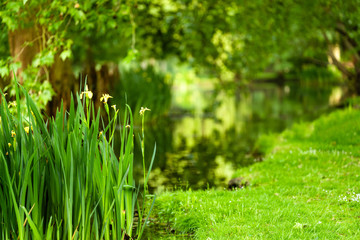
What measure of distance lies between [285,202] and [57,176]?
3.43 meters

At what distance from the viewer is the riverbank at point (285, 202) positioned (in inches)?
228

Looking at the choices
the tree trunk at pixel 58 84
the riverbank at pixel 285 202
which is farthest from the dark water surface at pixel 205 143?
the tree trunk at pixel 58 84

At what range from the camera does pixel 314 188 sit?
25.5 feet

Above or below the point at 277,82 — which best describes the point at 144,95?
above

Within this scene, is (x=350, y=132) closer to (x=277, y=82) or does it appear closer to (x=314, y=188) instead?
(x=314, y=188)

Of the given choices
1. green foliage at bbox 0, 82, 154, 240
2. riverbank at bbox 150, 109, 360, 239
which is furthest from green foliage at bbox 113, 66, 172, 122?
green foliage at bbox 0, 82, 154, 240

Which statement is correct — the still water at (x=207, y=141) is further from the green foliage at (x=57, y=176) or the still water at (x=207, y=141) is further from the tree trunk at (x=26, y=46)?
the tree trunk at (x=26, y=46)

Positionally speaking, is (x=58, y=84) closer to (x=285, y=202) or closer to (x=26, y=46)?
(x=26, y=46)

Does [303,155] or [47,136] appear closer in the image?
[47,136]

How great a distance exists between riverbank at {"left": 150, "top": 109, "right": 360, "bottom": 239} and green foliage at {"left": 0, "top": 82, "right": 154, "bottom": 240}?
159 cm

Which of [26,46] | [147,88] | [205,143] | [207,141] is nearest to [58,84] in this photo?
[26,46]

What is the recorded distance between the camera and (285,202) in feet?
22.5

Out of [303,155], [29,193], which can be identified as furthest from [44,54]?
[303,155]

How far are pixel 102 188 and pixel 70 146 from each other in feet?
1.94
